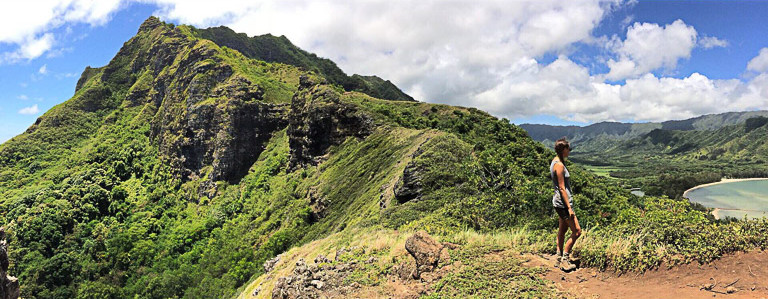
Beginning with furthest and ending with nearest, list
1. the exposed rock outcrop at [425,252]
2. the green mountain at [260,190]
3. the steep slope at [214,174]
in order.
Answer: the steep slope at [214,174]
the green mountain at [260,190]
the exposed rock outcrop at [425,252]

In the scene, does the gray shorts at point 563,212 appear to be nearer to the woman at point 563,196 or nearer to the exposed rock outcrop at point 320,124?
the woman at point 563,196

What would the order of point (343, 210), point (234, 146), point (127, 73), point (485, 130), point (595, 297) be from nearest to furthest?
point (595, 297) < point (343, 210) < point (485, 130) < point (234, 146) < point (127, 73)

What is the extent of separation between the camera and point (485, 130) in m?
52.8

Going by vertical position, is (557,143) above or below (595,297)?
above

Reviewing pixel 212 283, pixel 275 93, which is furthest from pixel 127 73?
pixel 212 283

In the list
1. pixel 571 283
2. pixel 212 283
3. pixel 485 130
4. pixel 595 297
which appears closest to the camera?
pixel 595 297

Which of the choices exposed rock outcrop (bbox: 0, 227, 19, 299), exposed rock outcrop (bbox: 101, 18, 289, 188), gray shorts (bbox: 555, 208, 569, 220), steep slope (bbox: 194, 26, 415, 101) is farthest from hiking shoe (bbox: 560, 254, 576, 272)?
steep slope (bbox: 194, 26, 415, 101)

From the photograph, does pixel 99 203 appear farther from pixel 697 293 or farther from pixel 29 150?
pixel 697 293

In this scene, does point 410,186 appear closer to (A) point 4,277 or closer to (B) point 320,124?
(A) point 4,277

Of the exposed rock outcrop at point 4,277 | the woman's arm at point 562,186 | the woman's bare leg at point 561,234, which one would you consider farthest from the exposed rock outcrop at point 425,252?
the exposed rock outcrop at point 4,277

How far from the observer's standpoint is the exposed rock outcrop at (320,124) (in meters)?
54.2

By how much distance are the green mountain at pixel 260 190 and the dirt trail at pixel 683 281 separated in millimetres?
252

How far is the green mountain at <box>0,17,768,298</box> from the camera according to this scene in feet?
31.1

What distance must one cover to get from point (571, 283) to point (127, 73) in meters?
203
